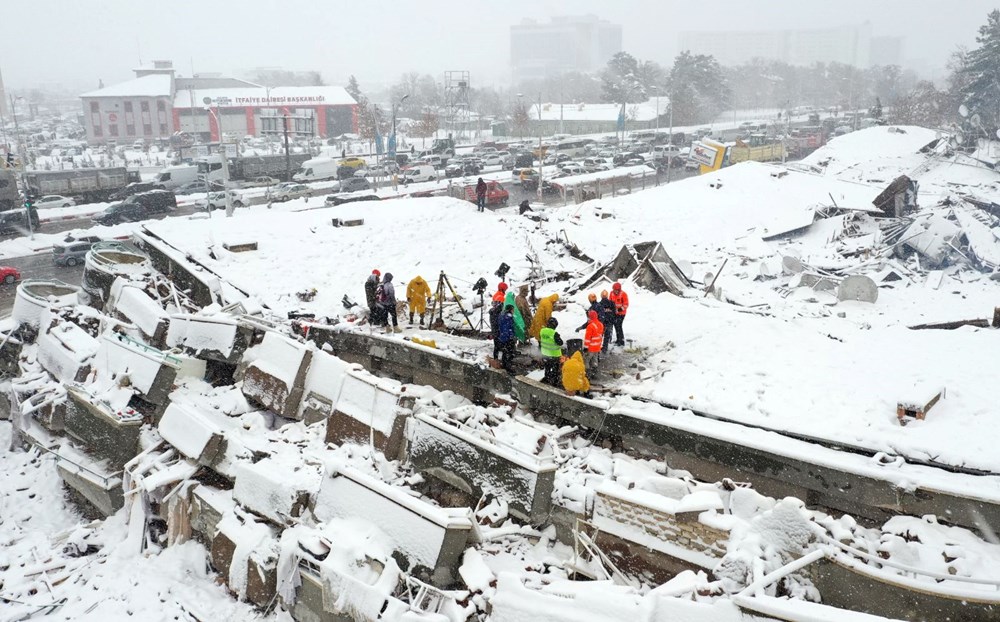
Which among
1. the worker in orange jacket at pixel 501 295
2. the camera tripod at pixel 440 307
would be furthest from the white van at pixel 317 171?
the worker in orange jacket at pixel 501 295

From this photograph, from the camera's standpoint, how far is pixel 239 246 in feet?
59.2

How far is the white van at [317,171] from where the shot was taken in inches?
1500

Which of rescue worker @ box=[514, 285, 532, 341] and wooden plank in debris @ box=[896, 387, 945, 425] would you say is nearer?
wooden plank in debris @ box=[896, 387, 945, 425]

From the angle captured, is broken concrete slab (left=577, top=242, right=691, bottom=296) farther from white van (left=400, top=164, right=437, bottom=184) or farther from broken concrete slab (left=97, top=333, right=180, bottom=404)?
white van (left=400, top=164, right=437, bottom=184)

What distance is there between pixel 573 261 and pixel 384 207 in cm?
666

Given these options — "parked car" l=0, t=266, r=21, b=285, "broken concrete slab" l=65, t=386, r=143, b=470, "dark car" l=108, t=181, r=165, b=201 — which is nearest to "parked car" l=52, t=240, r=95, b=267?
"parked car" l=0, t=266, r=21, b=285

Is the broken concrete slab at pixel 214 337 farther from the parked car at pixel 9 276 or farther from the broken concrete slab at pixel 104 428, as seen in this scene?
the parked car at pixel 9 276

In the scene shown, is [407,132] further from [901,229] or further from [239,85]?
[901,229]

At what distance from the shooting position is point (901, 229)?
2080 centimetres

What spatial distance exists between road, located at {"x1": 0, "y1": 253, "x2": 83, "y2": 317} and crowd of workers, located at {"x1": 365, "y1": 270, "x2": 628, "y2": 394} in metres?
13.3

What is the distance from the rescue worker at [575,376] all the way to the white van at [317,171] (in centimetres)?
3153

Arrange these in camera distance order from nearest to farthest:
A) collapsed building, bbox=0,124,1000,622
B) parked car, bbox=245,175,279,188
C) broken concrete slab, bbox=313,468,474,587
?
1. collapsed building, bbox=0,124,1000,622
2. broken concrete slab, bbox=313,468,474,587
3. parked car, bbox=245,175,279,188

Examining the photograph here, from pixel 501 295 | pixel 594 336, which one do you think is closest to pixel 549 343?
pixel 594 336

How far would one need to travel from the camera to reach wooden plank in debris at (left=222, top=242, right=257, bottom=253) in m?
18.0
